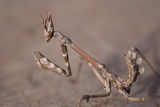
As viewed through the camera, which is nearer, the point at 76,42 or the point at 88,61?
the point at 88,61

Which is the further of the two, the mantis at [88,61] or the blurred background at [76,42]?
the blurred background at [76,42]

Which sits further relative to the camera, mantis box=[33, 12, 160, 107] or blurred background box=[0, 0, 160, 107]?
blurred background box=[0, 0, 160, 107]

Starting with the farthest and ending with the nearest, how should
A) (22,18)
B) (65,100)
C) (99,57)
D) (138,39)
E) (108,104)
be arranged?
(22,18)
(138,39)
(99,57)
(65,100)
(108,104)

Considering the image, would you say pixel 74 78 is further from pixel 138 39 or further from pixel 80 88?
pixel 138 39

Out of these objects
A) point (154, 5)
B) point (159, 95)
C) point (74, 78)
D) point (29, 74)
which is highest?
point (154, 5)

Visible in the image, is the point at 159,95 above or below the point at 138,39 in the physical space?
below

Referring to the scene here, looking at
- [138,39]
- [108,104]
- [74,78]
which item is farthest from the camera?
[138,39]

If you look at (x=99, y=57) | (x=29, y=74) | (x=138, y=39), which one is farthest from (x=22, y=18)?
(x=138, y=39)

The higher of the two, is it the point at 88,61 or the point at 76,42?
the point at 76,42
